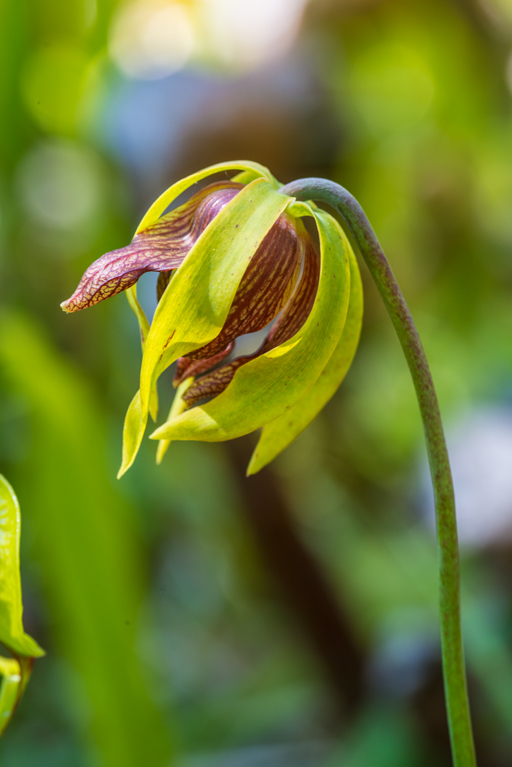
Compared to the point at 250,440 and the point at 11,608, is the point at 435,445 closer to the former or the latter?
the point at 11,608

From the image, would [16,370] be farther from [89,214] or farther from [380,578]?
[380,578]

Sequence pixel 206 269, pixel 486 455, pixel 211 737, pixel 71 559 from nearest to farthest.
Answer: pixel 206 269 → pixel 71 559 → pixel 211 737 → pixel 486 455

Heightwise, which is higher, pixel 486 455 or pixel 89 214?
pixel 89 214

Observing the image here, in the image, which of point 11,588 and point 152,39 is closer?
point 11,588

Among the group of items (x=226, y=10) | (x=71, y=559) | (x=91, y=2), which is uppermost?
(x=226, y=10)

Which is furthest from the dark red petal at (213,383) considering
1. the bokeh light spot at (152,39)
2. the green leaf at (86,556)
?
the bokeh light spot at (152,39)

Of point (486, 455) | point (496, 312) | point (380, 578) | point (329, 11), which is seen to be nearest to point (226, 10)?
point (329, 11)

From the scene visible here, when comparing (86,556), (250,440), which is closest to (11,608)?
(86,556)
